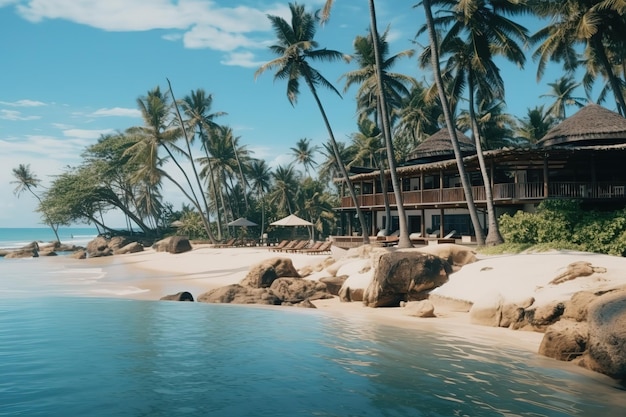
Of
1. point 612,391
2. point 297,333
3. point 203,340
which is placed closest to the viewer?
point 612,391

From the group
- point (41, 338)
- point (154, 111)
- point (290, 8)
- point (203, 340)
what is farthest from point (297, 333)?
point (154, 111)

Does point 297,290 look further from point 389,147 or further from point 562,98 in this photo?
point 562,98

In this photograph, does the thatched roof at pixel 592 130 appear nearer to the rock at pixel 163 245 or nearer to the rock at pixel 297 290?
the rock at pixel 297 290

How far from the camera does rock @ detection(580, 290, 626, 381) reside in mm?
8016

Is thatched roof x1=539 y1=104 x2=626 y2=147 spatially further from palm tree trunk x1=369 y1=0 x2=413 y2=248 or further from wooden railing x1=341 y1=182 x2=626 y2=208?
palm tree trunk x1=369 y1=0 x2=413 y2=248

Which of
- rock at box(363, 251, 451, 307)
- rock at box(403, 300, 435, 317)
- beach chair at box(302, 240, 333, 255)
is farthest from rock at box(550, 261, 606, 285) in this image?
beach chair at box(302, 240, 333, 255)

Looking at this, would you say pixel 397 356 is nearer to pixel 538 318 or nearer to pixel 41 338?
pixel 538 318

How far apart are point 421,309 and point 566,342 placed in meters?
5.29

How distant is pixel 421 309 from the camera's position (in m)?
14.3

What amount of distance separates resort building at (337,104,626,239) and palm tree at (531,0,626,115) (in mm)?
3751

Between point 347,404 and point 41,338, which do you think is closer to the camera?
point 347,404

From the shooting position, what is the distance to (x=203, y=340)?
10789mm

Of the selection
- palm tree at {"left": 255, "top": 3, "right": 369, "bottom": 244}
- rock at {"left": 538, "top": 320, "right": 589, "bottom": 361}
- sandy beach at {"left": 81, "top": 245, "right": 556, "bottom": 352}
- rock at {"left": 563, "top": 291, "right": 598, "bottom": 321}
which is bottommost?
sandy beach at {"left": 81, "top": 245, "right": 556, "bottom": 352}

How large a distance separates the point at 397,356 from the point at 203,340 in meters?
4.27
